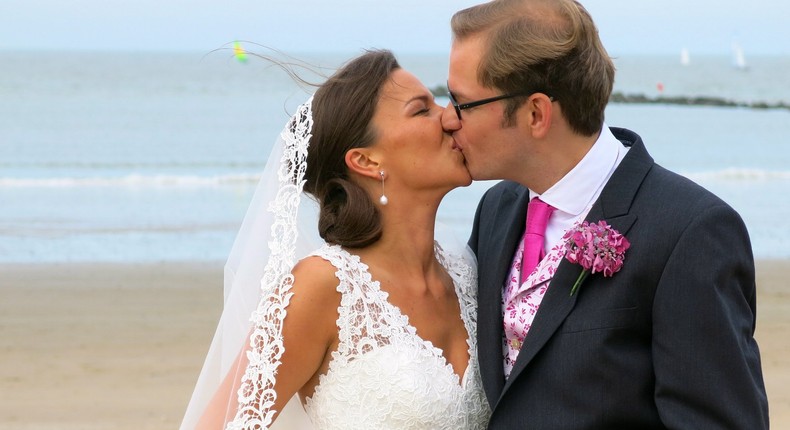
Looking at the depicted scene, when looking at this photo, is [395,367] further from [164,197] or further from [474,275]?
[164,197]

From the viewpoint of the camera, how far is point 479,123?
125 inches

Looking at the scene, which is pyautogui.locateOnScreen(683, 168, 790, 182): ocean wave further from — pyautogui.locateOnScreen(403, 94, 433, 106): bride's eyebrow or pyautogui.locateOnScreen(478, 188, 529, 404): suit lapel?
pyautogui.locateOnScreen(403, 94, 433, 106): bride's eyebrow

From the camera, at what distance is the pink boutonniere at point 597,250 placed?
111 inches

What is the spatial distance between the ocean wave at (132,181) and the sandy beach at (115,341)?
7.83 metres

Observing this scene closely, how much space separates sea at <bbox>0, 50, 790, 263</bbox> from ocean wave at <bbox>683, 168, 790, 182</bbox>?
0.16 ft

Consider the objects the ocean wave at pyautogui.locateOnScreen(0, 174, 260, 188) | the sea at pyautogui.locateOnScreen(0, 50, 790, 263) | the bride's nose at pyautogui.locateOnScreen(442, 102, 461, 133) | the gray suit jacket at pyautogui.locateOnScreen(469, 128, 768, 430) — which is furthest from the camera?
the ocean wave at pyautogui.locateOnScreen(0, 174, 260, 188)

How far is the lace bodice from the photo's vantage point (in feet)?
10.6

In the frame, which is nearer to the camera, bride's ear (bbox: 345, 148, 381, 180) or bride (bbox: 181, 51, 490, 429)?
bride (bbox: 181, 51, 490, 429)

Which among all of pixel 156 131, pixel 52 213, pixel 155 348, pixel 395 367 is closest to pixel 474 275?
pixel 395 367

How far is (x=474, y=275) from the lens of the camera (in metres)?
3.69

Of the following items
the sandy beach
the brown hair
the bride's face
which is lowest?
the sandy beach

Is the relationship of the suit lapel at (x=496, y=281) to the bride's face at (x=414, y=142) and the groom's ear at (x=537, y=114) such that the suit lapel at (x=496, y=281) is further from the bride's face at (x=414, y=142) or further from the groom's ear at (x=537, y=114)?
the groom's ear at (x=537, y=114)

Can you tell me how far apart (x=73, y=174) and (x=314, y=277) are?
61.7ft

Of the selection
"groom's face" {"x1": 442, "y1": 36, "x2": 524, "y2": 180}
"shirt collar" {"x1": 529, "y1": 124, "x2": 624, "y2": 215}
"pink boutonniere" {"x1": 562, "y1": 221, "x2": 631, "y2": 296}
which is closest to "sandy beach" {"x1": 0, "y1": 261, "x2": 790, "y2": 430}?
"groom's face" {"x1": 442, "y1": 36, "x2": 524, "y2": 180}
